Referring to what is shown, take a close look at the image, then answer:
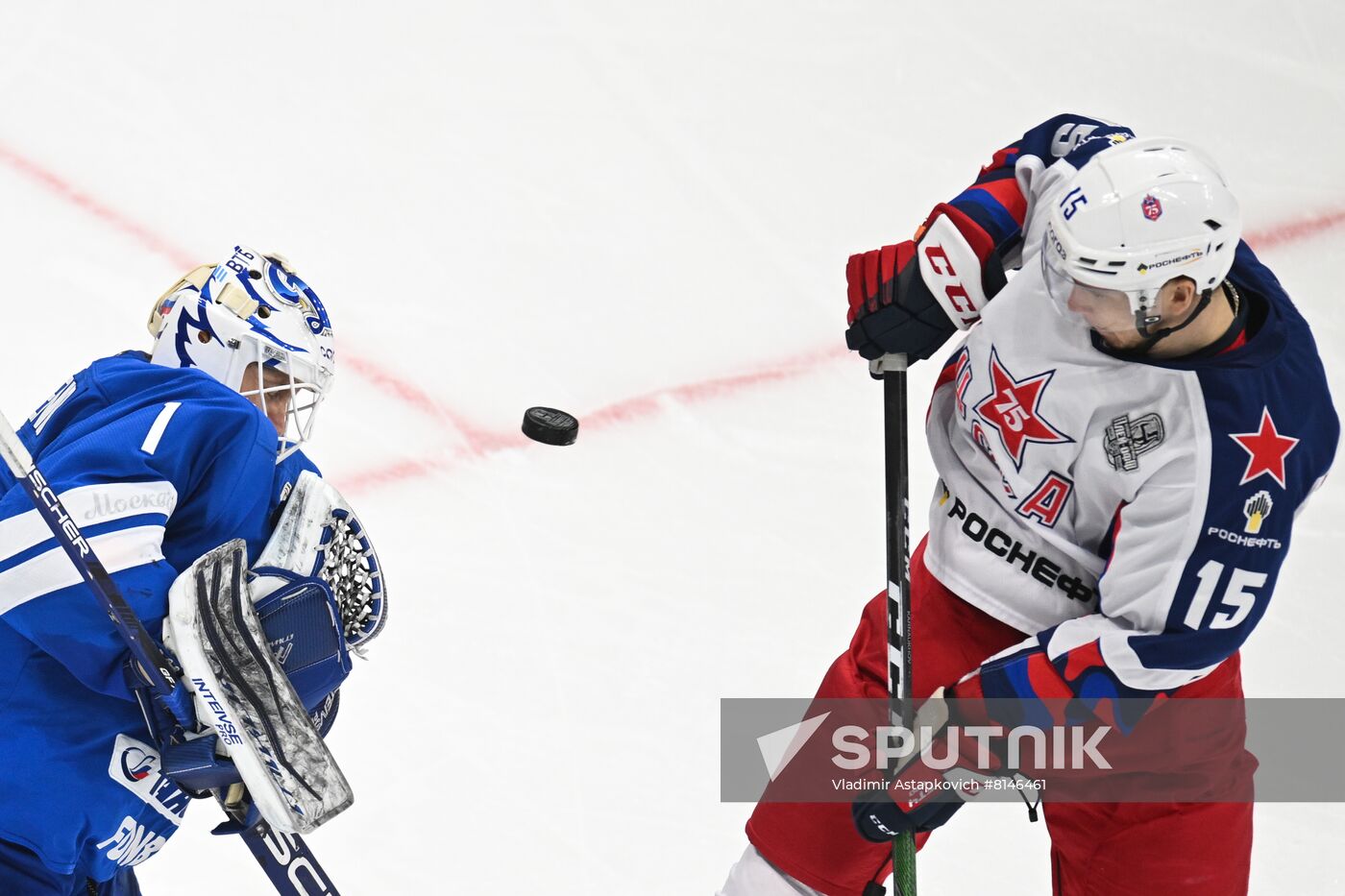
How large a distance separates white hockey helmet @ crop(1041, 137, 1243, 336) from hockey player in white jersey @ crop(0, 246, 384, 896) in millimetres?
994

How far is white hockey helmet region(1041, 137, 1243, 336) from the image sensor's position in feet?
5.34

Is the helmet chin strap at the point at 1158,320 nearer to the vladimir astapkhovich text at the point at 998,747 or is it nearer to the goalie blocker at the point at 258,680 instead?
the vladimir astapkhovich text at the point at 998,747

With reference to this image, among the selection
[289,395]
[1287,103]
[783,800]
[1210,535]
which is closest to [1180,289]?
[1210,535]

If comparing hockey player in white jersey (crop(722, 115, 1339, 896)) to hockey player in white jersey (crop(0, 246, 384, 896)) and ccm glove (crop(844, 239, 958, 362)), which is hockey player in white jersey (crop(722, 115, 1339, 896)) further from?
hockey player in white jersey (crop(0, 246, 384, 896))

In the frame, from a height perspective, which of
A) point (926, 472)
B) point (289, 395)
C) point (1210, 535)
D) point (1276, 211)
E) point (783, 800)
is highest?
point (1276, 211)

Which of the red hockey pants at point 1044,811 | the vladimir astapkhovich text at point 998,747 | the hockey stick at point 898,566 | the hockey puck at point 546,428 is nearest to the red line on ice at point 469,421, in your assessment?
the hockey puck at point 546,428

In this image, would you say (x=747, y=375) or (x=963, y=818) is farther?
(x=747, y=375)

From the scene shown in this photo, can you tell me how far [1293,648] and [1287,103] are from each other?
5.21ft

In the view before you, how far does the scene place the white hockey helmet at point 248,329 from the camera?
1925 mm

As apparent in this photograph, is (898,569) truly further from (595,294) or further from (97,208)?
(97,208)

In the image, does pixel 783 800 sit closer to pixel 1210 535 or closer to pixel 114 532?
pixel 1210 535

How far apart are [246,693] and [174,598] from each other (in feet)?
0.44

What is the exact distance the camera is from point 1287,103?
3.69 metres

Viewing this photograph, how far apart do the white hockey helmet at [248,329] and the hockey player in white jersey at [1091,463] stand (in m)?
0.78
